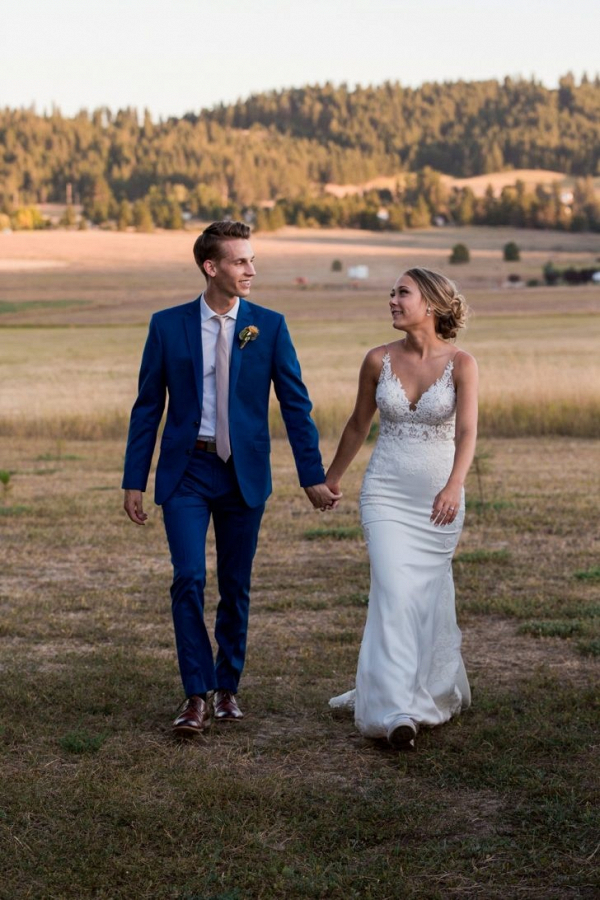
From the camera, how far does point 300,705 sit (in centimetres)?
690

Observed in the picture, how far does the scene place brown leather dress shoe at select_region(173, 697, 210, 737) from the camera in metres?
6.19

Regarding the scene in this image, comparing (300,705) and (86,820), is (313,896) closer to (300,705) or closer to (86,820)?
(86,820)

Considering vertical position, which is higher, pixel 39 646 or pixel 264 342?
Answer: pixel 264 342

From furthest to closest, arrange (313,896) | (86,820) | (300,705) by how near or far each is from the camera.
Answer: (300,705) < (86,820) < (313,896)

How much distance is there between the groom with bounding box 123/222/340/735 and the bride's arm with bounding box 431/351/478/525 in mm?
617

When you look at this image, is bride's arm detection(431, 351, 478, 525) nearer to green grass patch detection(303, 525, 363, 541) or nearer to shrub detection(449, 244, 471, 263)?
green grass patch detection(303, 525, 363, 541)

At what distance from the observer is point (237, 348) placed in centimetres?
634

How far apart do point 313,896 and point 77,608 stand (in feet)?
17.5

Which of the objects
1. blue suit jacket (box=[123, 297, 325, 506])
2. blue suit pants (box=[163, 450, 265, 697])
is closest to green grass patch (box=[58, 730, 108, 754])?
blue suit pants (box=[163, 450, 265, 697])

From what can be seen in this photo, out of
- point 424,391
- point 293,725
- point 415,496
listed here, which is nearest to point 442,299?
point 424,391

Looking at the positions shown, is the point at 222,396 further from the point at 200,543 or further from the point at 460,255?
the point at 460,255

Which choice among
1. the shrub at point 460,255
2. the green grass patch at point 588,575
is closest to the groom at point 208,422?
the green grass patch at point 588,575

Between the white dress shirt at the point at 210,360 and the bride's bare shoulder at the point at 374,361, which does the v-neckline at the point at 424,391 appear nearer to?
the bride's bare shoulder at the point at 374,361

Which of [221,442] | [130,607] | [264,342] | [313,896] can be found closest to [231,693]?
[221,442]
